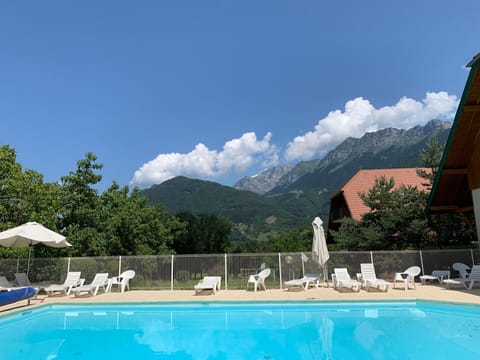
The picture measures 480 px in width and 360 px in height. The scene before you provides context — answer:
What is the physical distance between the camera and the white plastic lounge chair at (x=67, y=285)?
12.9 metres

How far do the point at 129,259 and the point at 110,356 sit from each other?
8.27 m

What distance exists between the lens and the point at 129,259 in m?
14.4

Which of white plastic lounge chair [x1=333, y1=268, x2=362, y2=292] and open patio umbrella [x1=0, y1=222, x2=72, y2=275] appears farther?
white plastic lounge chair [x1=333, y1=268, x2=362, y2=292]

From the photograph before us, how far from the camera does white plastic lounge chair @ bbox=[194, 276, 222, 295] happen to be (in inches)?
506

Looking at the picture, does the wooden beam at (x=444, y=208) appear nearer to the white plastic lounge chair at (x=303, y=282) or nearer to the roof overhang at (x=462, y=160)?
the roof overhang at (x=462, y=160)

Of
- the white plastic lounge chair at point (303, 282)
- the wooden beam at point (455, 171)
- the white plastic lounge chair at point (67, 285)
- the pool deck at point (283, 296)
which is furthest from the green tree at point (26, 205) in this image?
the wooden beam at point (455, 171)

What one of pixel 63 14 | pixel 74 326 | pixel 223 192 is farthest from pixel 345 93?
pixel 223 192

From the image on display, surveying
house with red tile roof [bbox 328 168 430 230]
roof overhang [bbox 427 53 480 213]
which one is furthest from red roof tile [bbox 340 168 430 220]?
roof overhang [bbox 427 53 480 213]

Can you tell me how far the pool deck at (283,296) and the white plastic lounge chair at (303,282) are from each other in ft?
0.90

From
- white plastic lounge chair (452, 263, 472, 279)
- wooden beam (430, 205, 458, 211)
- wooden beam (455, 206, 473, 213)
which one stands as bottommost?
white plastic lounge chair (452, 263, 472, 279)

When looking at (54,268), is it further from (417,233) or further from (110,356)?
(417,233)

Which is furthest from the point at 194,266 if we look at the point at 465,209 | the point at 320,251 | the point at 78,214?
the point at 465,209

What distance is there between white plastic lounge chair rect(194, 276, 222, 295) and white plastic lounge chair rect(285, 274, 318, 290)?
2.66 meters

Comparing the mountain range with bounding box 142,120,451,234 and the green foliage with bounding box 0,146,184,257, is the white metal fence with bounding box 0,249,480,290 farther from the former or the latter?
the mountain range with bounding box 142,120,451,234
